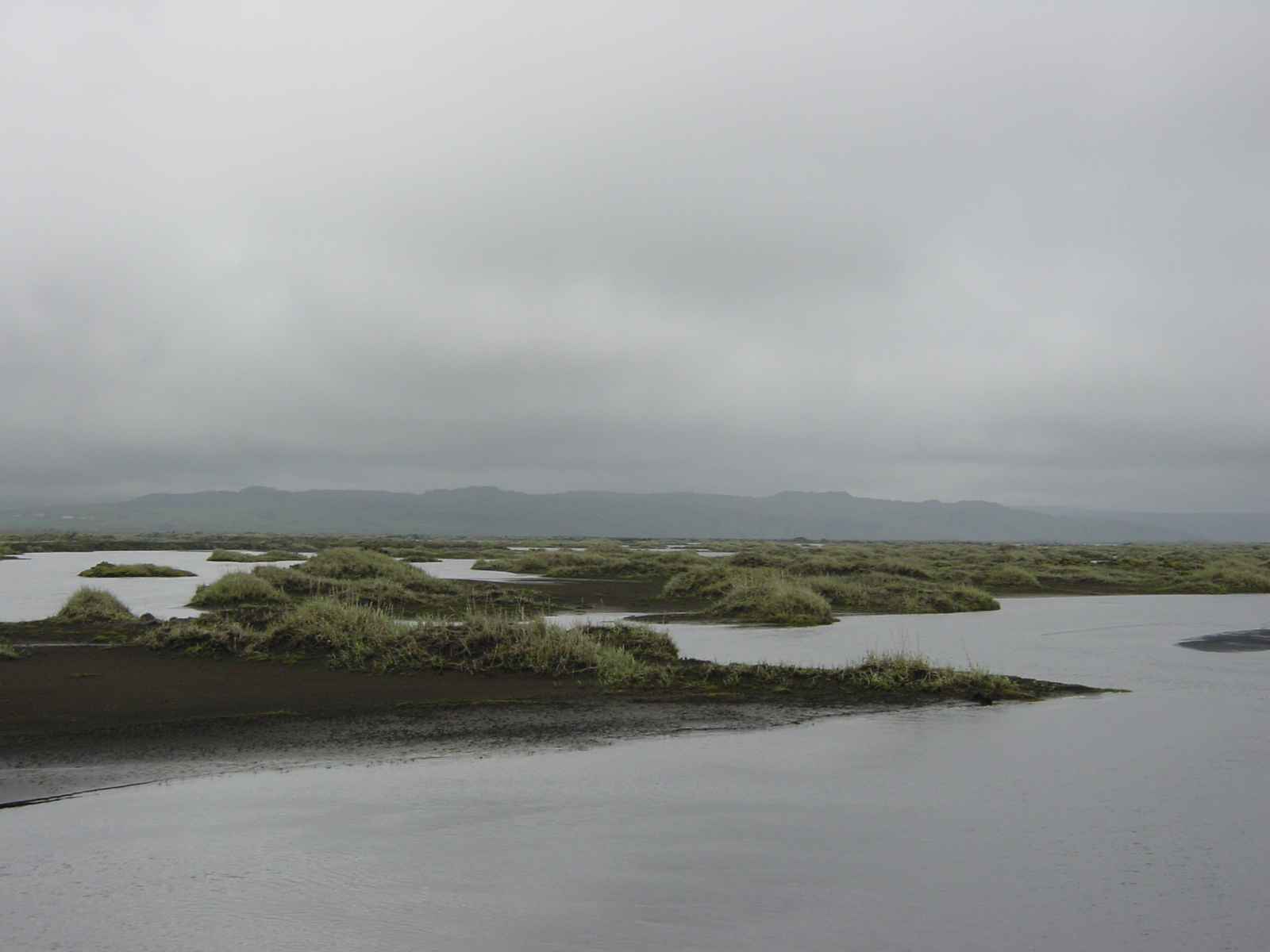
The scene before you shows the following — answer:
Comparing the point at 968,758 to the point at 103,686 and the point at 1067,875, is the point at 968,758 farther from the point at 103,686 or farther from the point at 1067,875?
the point at 103,686

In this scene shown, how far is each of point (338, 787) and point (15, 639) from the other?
13474mm

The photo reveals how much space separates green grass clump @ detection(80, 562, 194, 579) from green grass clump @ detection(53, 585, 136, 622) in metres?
18.4

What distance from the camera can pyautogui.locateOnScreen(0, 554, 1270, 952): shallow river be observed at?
5.48m

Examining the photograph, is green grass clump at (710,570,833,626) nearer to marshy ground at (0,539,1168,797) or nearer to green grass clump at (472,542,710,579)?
marshy ground at (0,539,1168,797)

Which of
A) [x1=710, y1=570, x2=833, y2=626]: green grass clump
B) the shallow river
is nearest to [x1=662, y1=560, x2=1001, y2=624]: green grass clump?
[x1=710, y1=570, x2=833, y2=626]: green grass clump

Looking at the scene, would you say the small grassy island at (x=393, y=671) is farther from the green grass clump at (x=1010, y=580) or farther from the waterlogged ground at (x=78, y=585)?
the green grass clump at (x=1010, y=580)

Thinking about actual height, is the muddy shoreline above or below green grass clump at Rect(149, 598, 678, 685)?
below

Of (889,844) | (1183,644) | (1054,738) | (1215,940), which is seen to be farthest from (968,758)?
(1183,644)

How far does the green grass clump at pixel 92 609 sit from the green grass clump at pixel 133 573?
18442 millimetres

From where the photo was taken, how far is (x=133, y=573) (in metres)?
39.8

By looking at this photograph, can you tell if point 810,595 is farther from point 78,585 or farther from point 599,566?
point 78,585

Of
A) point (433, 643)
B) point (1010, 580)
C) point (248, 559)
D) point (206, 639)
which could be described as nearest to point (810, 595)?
point (433, 643)

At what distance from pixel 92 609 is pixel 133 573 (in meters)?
21.4

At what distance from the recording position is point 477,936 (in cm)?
536
